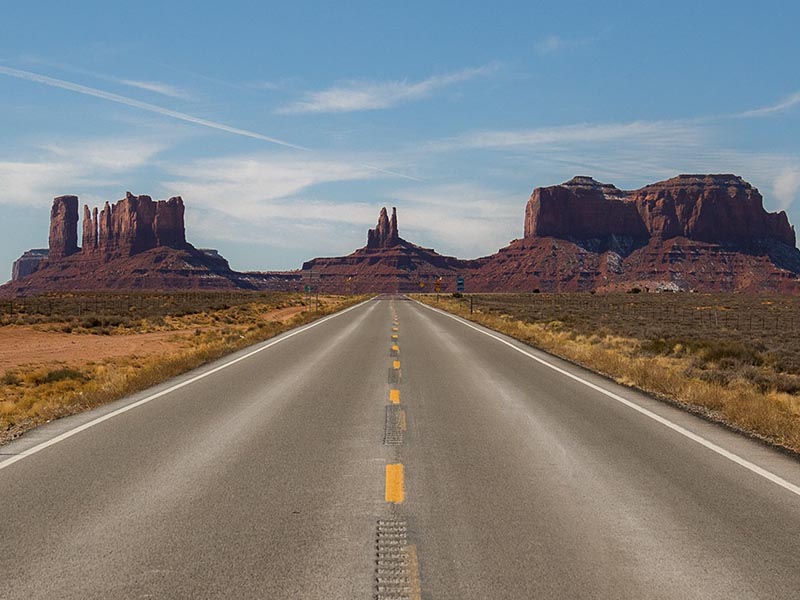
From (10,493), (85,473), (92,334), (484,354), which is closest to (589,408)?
(85,473)

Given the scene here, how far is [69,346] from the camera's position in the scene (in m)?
30.7

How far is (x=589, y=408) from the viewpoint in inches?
437

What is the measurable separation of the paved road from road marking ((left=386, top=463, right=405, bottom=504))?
0.04 m

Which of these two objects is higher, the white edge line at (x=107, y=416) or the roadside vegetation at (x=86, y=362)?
the white edge line at (x=107, y=416)

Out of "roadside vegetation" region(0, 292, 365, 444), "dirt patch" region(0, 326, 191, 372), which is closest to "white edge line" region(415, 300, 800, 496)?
"roadside vegetation" region(0, 292, 365, 444)

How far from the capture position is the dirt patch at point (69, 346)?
25.1 metres

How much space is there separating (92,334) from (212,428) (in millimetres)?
32674

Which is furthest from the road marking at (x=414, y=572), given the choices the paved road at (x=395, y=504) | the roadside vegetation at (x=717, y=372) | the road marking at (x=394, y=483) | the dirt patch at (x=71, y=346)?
the dirt patch at (x=71, y=346)

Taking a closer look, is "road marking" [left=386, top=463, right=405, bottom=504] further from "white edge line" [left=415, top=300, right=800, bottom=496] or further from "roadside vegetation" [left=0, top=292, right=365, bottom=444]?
"roadside vegetation" [left=0, top=292, right=365, bottom=444]

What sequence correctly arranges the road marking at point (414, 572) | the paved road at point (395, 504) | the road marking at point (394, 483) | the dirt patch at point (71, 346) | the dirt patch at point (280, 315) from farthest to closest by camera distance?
the dirt patch at point (280, 315)
the dirt patch at point (71, 346)
the road marking at point (394, 483)
the paved road at point (395, 504)
the road marking at point (414, 572)

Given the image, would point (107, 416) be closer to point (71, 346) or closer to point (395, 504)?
point (395, 504)

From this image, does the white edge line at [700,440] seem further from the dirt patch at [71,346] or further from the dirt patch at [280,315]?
the dirt patch at [280,315]

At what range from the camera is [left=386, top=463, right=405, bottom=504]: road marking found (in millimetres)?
6051

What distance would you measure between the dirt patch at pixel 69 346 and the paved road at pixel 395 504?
16.0m
